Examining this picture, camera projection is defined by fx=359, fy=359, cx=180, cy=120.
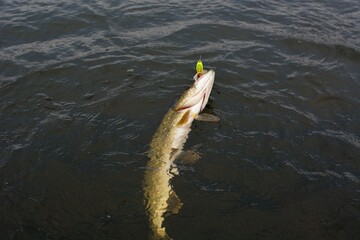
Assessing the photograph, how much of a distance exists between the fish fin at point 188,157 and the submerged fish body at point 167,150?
101 millimetres

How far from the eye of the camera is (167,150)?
7.66m

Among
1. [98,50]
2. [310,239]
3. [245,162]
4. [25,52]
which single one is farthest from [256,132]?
[25,52]

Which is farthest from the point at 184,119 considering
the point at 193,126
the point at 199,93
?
the point at 199,93

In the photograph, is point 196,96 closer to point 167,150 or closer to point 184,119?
point 184,119

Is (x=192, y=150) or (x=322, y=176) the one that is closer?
(x=322, y=176)

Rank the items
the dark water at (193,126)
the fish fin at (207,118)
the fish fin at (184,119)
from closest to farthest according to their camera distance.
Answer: the dark water at (193,126)
the fish fin at (184,119)
the fish fin at (207,118)

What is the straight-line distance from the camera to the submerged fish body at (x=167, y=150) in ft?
21.2

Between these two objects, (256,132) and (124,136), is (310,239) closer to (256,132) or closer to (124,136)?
(256,132)

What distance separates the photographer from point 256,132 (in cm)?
830

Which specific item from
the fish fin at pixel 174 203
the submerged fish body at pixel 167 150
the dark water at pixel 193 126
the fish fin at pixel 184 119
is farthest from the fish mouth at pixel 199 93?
the fish fin at pixel 174 203

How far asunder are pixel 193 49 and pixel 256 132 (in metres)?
4.76

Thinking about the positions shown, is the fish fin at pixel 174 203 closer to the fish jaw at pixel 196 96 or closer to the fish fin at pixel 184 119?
the fish fin at pixel 184 119

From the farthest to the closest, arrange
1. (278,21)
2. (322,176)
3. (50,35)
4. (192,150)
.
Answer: (278,21)
(50,35)
(192,150)
(322,176)

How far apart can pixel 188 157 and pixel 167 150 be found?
472 millimetres
